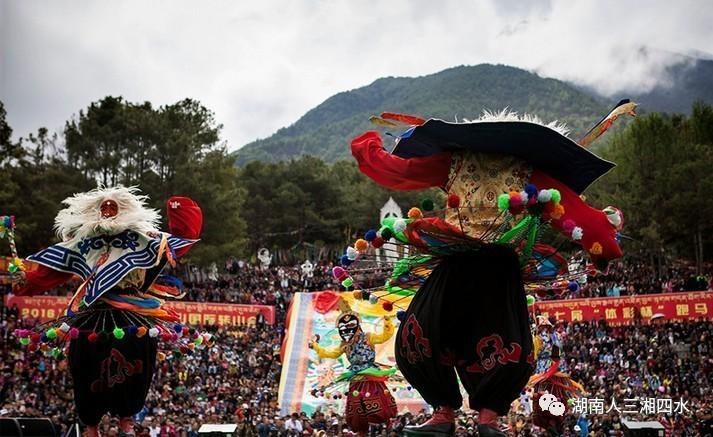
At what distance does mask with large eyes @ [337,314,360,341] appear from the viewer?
1414 cm

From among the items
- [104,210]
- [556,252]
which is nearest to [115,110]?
[104,210]

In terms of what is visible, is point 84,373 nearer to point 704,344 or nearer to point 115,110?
point 704,344

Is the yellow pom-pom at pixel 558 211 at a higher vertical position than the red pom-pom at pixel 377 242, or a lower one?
higher

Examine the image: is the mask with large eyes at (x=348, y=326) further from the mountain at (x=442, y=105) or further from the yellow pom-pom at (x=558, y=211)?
the mountain at (x=442, y=105)

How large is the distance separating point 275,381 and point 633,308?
863 centimetres

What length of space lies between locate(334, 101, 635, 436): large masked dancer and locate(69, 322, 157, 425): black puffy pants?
3.12 m

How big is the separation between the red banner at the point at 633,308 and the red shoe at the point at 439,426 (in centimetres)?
1439

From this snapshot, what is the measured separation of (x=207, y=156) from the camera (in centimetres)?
3725

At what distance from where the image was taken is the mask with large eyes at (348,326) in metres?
14.1

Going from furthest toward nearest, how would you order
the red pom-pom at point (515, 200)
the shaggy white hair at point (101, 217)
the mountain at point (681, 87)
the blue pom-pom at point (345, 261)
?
the mountain at point (681, 87) → the shaggy white hair at point (101, 217) → the blue pom-pom at point (345, 261) → the red pom-pom at point (515, 200)

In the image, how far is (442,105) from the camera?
13738 cm

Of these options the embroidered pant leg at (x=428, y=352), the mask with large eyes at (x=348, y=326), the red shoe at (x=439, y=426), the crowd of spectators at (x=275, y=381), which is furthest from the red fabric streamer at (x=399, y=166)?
the crowd of spectators at (x=275, y=381)

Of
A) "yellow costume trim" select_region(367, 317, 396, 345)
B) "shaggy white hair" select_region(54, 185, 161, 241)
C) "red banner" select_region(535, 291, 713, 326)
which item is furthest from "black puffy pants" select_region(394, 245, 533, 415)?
"red banner" select_region(535, 291, 713, 326)

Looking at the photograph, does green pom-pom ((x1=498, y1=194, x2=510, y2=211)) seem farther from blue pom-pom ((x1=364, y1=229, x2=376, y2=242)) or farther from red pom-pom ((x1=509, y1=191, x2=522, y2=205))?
blue pom-pom ((x1=364, y1=229, x2=376, y2=242))
